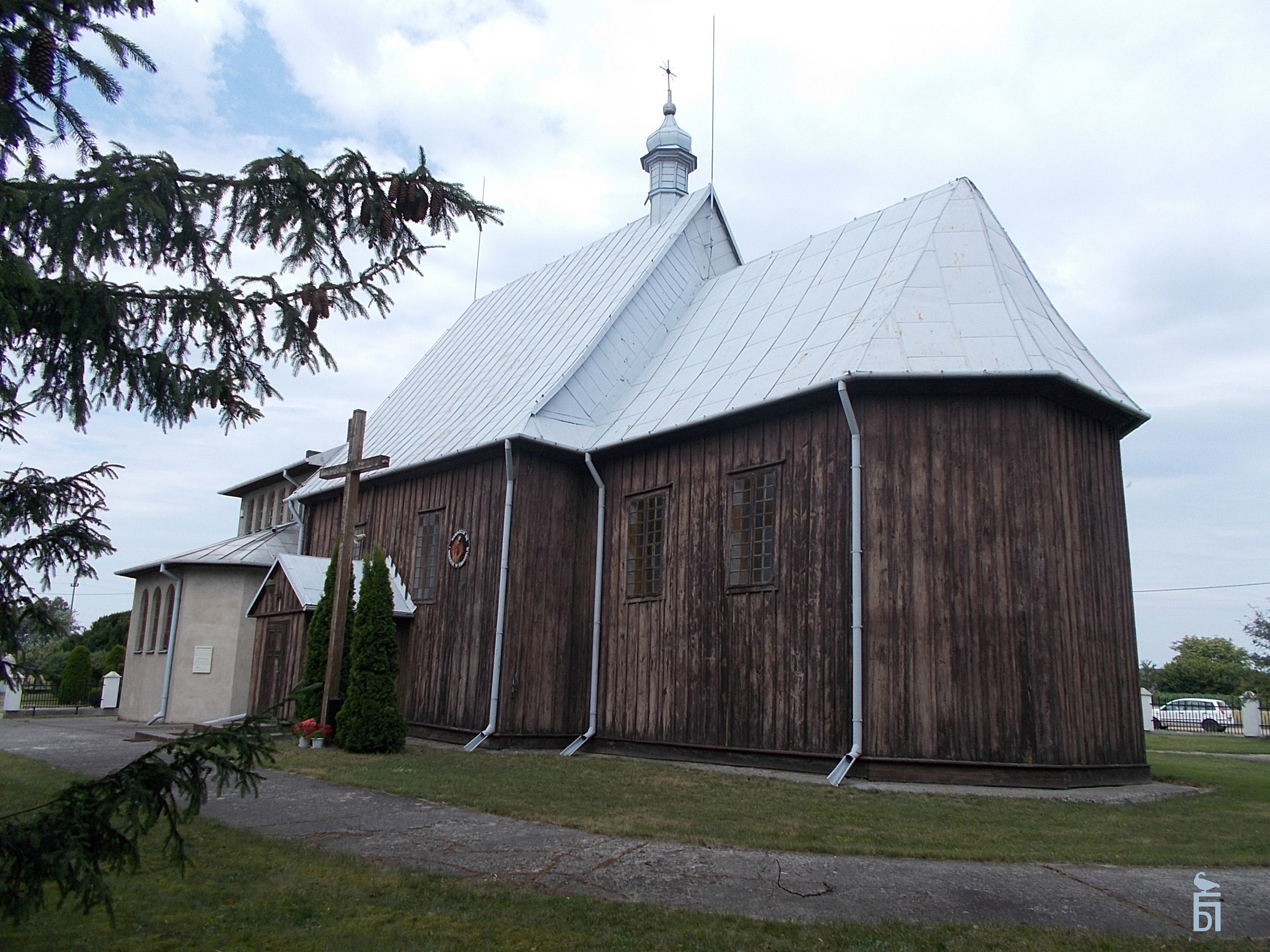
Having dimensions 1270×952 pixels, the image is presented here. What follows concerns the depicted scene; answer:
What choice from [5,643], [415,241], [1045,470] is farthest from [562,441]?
[5,643]

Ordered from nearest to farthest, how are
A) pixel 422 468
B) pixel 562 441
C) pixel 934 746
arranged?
pixel 934 746, pixel 562 441, pixel 422 468

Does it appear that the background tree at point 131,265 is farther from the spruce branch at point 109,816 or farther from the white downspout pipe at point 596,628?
the white downspout pipe at point 596,628

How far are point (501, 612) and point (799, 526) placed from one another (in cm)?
513

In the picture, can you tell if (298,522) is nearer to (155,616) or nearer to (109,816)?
(155,616)

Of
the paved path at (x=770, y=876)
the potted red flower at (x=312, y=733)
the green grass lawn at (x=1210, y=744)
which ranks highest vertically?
the potted red flower at (x=312, y=733)

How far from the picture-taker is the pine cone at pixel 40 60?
5.08 m

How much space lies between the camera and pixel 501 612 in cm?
Answer: 1589

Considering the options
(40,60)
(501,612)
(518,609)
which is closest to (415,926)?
(40,60)

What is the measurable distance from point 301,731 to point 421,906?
928 cm

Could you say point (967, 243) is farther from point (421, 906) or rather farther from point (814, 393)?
point (421, 906)

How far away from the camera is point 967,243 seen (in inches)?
576

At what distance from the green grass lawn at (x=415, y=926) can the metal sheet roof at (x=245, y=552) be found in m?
14.6

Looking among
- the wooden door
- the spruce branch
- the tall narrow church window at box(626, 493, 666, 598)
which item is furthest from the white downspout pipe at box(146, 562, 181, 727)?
the spruce branch

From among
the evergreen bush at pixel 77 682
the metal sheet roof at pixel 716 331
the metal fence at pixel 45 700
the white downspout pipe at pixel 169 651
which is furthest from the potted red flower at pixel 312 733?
the evergreen bush at pixel 77 682
